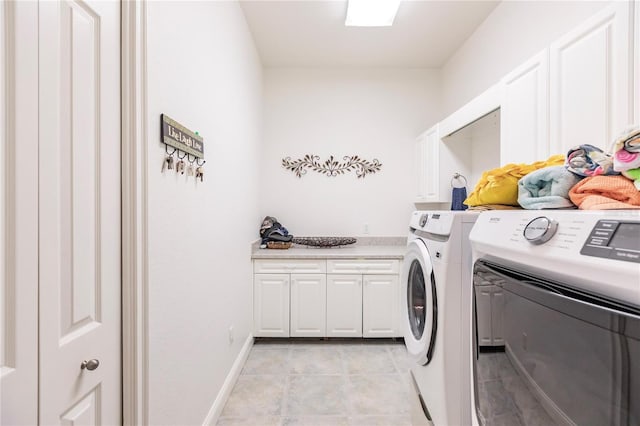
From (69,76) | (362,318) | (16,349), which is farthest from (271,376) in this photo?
(69,76)

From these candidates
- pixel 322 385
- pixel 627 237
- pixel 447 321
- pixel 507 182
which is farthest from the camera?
pixel 322 385

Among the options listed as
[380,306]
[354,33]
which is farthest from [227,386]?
[354,33]

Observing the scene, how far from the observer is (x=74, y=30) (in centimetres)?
78

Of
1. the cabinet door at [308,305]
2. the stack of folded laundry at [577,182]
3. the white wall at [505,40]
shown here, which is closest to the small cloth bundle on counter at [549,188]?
the stack of folded laundry at [577,182]

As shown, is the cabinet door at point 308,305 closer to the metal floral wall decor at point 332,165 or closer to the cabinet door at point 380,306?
the cabinet door at point 380,306

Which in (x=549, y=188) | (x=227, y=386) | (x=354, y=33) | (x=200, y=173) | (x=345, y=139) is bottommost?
(x=227, y=386)

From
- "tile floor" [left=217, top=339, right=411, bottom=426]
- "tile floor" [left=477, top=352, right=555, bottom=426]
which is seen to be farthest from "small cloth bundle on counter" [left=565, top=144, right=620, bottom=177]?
"tile floor" [left=217, top=339, right=411, bottom=426]

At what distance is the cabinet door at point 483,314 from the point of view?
0.81m

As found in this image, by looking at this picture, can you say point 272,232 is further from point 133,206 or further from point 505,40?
point 505,40

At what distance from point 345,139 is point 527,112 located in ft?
6.79

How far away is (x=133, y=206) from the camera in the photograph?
991 mm

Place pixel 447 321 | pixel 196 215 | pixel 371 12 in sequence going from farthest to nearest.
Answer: pixel 371 12
pixel 196 215
pixel 447 321

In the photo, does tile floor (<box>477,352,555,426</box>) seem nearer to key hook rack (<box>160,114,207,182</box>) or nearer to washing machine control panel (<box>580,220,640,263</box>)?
washing machine control panel (<box>580,220,640,263</box>)

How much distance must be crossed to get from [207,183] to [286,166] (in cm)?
177
